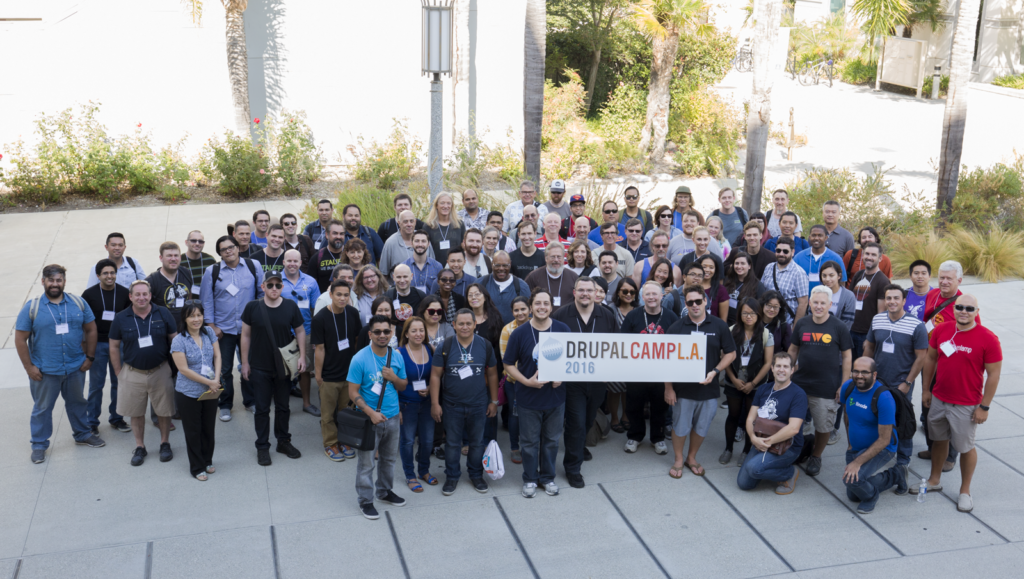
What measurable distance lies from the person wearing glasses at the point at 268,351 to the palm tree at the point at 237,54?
1151 cm

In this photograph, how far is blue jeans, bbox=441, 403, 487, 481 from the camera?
6594 millimetres

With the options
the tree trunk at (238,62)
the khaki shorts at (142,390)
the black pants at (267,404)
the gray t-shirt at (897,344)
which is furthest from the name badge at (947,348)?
the tree trunk at (238,62)

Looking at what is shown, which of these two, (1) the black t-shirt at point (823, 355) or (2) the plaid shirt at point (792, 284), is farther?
(2) the plaid shirt at point (792, 284)

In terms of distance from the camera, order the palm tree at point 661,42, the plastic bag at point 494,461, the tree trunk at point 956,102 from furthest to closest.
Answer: the palm tree at point 661,42 < the tree trunk at point 956,102 < the plastic bag at point 494,461


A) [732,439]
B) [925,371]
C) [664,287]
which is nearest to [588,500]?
[732,439]

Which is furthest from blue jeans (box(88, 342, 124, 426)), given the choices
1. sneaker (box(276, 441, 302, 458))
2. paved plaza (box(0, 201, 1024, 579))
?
sneaker (box(276, 441, 302, 458))

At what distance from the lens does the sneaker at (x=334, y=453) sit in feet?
23.8

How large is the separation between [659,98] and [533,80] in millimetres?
8485

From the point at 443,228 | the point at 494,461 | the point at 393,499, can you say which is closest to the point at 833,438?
the point at 494,461

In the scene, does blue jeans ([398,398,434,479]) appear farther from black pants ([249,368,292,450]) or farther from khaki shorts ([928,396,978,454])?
khaki shorts ([928,396,978,454])

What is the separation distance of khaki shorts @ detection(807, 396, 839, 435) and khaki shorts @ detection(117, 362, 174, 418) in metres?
5.61

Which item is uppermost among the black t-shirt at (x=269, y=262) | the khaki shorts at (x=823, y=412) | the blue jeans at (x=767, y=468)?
the black t-shirt at (x=269, y=262)

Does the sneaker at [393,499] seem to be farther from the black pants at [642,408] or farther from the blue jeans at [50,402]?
the blue jeans at [50,402]

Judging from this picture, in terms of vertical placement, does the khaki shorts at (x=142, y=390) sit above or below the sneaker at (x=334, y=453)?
above
